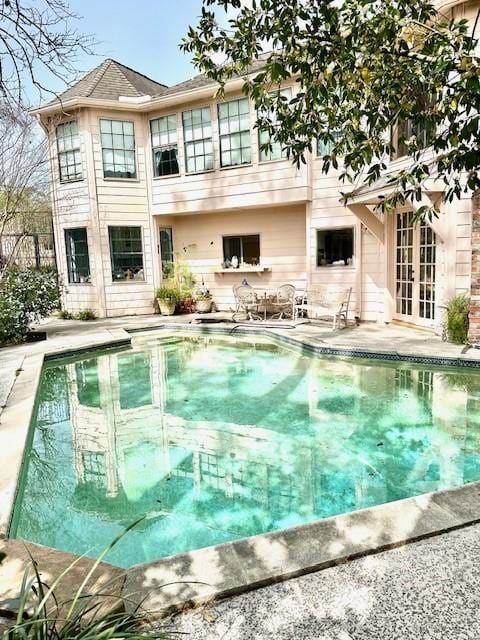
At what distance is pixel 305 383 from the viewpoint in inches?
253

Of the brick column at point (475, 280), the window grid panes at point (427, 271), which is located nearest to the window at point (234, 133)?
the window grid panes at point (427, 271)

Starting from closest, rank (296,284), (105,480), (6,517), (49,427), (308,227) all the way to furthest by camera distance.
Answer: (6,517)
(105,480)
(49,427)
(308,227)
(296,284)

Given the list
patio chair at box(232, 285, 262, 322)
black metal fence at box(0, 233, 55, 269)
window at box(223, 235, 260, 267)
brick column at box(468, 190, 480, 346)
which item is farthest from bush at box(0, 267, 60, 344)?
brick column at box(468, 190, 480, 346)

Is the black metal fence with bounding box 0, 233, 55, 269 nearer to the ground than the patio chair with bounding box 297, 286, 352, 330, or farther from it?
farther from it

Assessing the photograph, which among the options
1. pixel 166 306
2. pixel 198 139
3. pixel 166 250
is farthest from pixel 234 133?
pixel 166 306

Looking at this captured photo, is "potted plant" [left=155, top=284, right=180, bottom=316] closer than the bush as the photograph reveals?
No

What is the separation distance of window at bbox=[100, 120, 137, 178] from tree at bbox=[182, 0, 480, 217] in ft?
30.7

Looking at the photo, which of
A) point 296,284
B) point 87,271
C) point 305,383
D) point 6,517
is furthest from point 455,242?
point 87,271

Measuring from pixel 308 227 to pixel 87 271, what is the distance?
20.1ft

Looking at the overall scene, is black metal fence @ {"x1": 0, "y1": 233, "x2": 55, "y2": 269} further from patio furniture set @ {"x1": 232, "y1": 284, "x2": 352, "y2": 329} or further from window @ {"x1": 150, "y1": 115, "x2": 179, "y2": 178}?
patio furniture set @ {"x1": 232, "y1": 284, "x2": 352, "y2": 329}

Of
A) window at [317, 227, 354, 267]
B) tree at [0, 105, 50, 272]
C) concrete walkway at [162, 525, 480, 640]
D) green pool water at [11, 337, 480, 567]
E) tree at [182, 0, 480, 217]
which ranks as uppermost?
tree at [0, 105, 50, 272]

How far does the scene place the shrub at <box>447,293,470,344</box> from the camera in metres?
7.37

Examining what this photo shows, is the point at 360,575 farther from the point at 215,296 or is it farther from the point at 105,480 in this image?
the point at 215,296

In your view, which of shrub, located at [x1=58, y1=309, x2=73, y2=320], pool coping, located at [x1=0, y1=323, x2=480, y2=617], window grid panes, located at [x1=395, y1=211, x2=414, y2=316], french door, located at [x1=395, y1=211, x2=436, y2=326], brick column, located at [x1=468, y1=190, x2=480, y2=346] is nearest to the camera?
pool coping, located at [x1=0, y1=323, x2=480, y2=617]
